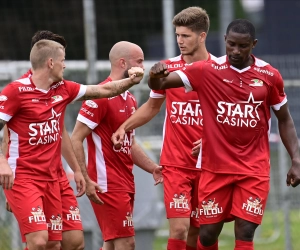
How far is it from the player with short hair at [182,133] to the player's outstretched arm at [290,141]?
793 millimetres

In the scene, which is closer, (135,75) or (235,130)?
(235,130)

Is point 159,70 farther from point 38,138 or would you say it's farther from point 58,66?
point 38,138

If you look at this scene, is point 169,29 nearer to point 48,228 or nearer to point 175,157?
point 175,157

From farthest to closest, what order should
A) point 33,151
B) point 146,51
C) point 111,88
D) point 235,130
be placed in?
1. point 146,51
2. point 111,88
3. point 33,151
4. point 235,130

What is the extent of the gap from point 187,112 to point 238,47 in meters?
1.06

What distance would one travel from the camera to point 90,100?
8148mm

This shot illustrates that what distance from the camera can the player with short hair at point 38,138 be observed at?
7418 mm

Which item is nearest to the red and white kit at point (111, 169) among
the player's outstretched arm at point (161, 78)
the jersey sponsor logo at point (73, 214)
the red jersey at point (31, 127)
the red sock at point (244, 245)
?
the jersey sponsor logo at point (73, 214)

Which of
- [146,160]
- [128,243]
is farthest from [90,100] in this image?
[128,243]

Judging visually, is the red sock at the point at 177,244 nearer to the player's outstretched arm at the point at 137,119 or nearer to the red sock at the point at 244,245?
the red sock at the point at 244,245

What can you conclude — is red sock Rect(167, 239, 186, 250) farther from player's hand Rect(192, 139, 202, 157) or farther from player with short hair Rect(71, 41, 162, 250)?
player's hand Rect(192, 139, 202, 157)

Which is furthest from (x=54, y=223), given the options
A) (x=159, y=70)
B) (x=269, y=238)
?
(x=269, y=238)

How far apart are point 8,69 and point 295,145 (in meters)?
4.69

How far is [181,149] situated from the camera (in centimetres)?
820
